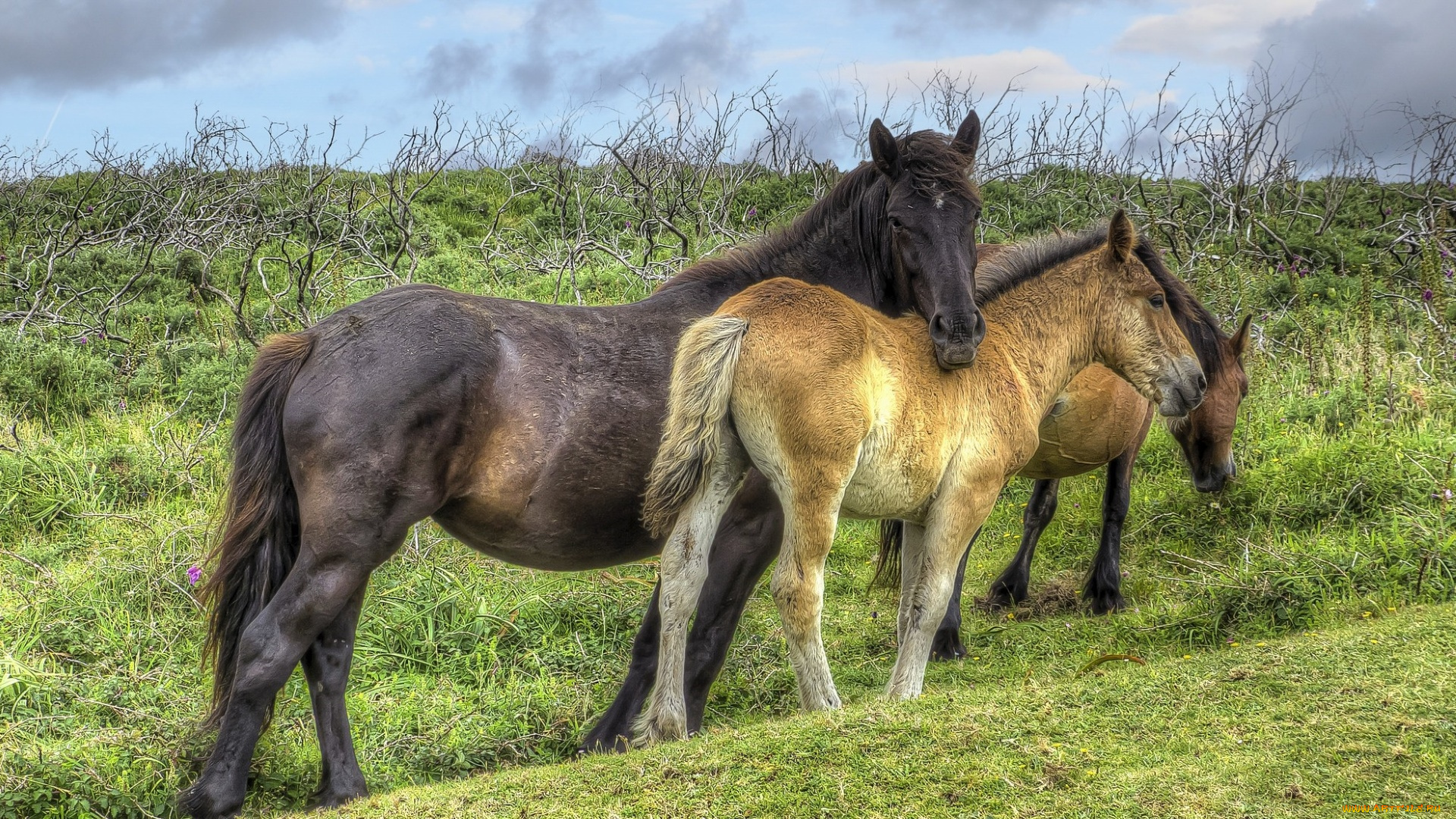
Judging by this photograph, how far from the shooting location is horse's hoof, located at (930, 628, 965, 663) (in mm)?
6254

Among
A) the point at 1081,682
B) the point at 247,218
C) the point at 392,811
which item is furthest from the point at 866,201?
the point at 247,218

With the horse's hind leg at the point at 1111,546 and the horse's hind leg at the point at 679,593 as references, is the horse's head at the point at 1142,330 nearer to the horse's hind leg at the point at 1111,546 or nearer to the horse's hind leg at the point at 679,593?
the horse's hind leg at the point at 1111,546

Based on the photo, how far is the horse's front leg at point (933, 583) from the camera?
14.3ft

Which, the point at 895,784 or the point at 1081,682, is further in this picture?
the point at 1081,682

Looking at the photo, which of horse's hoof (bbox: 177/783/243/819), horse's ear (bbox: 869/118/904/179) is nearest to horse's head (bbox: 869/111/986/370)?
horse's ear (bbox: 869/118/904/179)

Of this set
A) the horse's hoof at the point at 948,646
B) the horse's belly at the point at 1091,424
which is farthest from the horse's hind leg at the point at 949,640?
the horse's belly at the point at 1091,424

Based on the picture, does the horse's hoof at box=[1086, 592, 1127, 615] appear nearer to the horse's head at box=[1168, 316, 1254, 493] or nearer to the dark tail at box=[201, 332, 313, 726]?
the horse's head at box=[1168, 316, 1254, 493]

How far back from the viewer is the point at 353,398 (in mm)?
4277

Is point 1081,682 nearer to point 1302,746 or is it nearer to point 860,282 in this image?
point 1302,746

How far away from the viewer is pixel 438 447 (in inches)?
171

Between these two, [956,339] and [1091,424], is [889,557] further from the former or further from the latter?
[956,339]

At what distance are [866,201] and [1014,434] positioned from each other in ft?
4.70

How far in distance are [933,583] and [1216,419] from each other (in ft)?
10.5

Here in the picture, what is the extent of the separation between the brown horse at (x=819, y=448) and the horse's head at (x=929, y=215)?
0.28 meters
